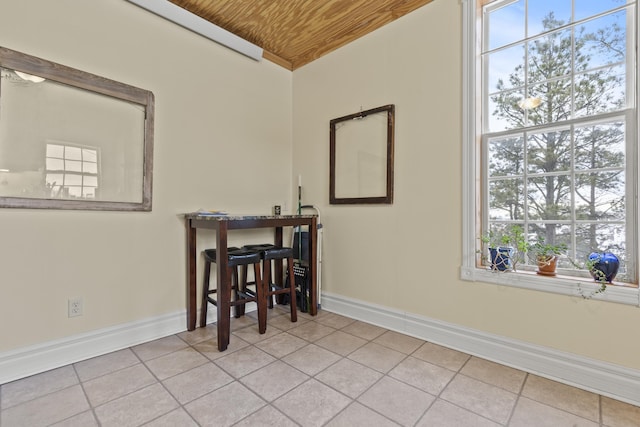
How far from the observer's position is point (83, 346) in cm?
198

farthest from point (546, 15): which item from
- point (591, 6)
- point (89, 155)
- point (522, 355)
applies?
point (89, 155)

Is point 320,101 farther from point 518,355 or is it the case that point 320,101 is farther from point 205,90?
point 518,355

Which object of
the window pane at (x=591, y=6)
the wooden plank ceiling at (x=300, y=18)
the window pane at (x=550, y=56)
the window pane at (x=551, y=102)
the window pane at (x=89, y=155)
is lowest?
the window pane at (x=89, y=155)

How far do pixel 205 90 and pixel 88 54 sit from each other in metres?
0.83

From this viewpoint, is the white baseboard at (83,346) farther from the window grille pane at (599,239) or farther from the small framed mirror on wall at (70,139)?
the window grille pane at (599,239)

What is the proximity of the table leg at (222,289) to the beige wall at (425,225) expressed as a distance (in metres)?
1.19

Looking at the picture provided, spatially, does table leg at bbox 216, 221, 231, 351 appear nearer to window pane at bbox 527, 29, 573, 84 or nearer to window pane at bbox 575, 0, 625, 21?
window pane at bbox 527, 29, 573, 84

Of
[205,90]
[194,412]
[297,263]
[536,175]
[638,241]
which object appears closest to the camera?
[194,412]

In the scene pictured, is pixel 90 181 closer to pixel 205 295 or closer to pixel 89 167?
pixel 89 167

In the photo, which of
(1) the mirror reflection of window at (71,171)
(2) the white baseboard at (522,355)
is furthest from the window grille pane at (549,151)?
(1) the mirror reflection of window at (71,171)

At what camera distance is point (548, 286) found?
184 centimetres

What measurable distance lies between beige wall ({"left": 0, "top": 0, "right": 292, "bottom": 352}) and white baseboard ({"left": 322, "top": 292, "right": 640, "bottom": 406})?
5.71ft

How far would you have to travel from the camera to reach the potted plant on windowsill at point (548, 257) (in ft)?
6.14

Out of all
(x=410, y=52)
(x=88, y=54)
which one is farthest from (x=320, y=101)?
(x=88, y=54)
